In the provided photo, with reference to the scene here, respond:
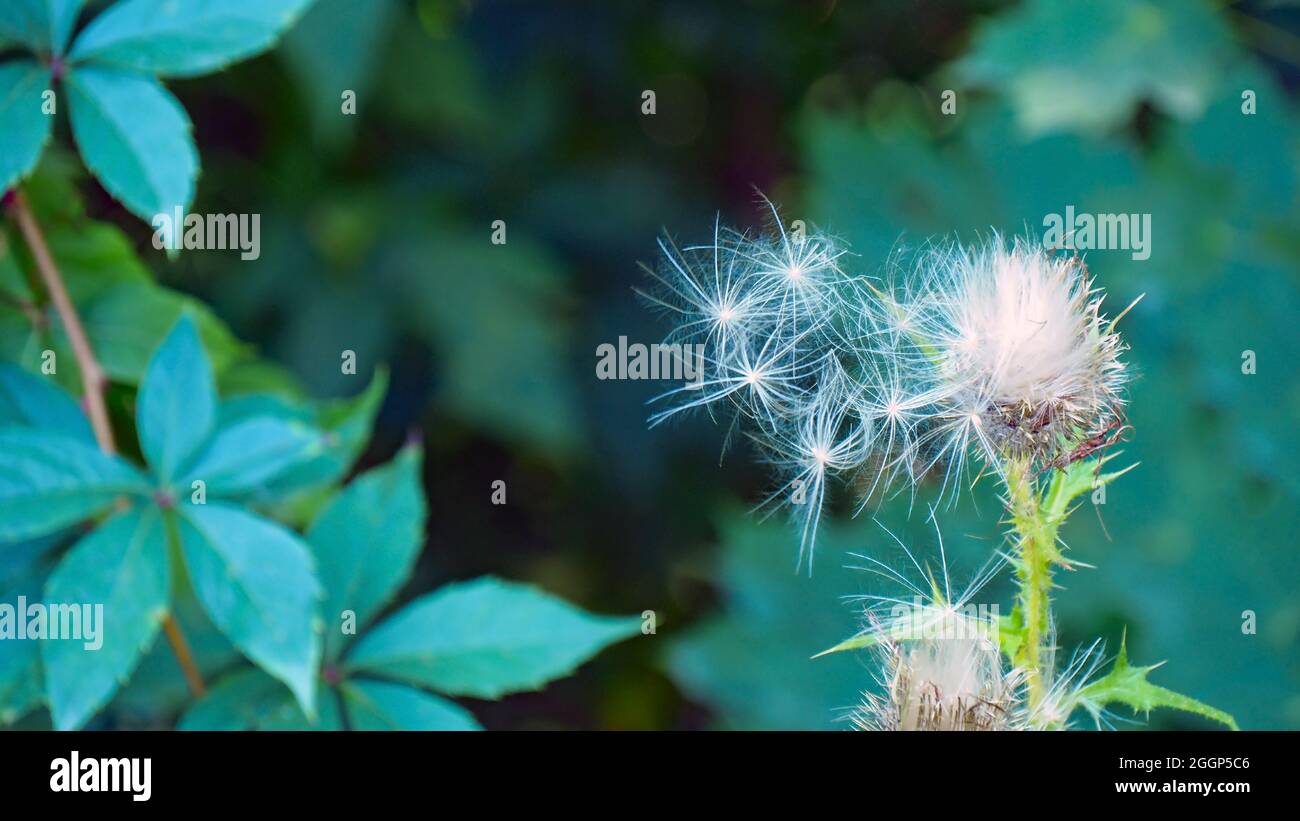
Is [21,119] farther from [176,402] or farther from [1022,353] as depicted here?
[1022,353]

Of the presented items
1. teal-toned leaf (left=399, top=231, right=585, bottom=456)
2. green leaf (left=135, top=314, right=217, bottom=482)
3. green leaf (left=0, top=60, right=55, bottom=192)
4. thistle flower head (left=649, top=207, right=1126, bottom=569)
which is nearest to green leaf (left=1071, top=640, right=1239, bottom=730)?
thistle flower head (left=649, top=207, right=1126, bottom=569)

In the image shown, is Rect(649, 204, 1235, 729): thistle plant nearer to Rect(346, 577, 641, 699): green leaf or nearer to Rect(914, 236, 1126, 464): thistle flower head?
Rect(914, 236, 1126, 464): thistle flower head

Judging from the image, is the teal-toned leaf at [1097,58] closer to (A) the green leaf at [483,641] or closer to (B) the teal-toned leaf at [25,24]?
(A) the green leaf at [483,641]

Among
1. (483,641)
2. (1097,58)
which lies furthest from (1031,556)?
(1097,58)

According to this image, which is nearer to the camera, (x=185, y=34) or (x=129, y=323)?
(x=185, y=34)
